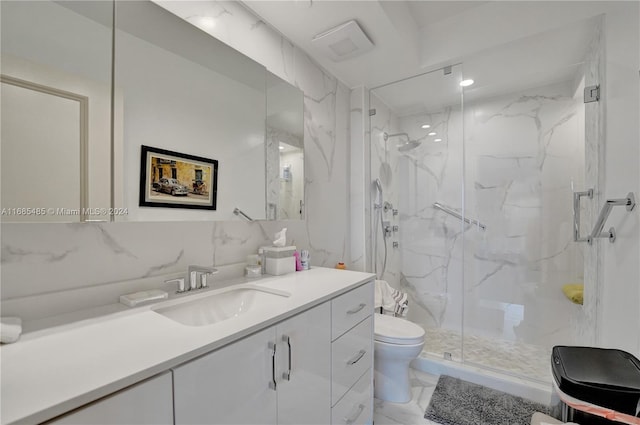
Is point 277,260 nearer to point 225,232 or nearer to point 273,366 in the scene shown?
point 225,232

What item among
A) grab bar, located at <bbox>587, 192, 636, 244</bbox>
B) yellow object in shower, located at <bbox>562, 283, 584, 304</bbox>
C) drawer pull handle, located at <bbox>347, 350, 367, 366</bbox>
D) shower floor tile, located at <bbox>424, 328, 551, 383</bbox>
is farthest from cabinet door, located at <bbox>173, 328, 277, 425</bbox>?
yellow object in shower, located at <bbox>562, 283, 584, 304</bbox>

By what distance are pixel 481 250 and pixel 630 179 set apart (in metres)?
1.33

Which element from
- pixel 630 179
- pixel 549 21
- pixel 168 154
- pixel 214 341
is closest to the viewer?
pixel 214 341

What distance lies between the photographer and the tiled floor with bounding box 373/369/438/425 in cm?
168

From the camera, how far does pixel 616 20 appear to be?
1566mm

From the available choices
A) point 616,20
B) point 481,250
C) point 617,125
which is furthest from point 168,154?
point 481,250

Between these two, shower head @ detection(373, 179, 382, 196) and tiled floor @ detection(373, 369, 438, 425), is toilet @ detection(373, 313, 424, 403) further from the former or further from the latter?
shower head @ detection(373, 179, 382, 196)

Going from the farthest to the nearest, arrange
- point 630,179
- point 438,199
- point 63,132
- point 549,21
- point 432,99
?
point 438,199, point 432,99, point 549,21, point 630,179, point 63,132

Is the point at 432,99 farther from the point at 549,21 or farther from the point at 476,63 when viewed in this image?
the point at 549,21

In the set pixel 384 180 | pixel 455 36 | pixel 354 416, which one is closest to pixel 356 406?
pixel 354 416

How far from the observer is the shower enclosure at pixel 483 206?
2.33 metres

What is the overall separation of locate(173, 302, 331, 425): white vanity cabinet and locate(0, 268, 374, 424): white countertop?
0.04 meters

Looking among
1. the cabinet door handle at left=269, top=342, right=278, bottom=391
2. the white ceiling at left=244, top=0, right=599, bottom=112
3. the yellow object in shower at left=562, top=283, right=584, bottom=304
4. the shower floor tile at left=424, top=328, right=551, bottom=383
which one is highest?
the white ceiling at left=244, top=0, right=599, bottom=112

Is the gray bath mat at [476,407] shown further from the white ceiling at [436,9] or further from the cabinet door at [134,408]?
the white ceiling at [436,9]
